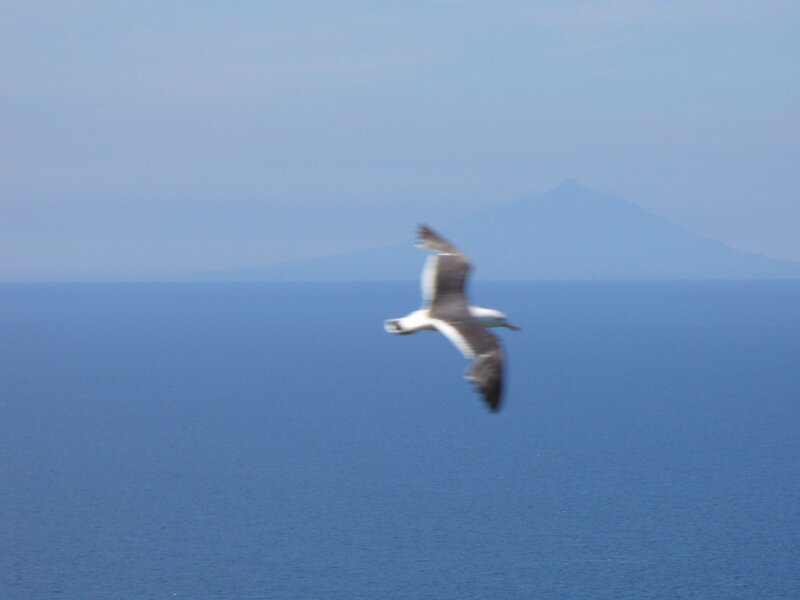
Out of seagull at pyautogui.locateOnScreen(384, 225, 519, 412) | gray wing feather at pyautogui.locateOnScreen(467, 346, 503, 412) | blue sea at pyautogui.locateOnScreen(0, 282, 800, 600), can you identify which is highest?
seagull at pyautogui.locateOnScreen(384, 225, 519, 412)

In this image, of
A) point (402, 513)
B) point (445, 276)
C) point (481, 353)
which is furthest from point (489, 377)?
point (402, 513)

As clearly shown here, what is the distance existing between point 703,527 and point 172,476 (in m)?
76.3

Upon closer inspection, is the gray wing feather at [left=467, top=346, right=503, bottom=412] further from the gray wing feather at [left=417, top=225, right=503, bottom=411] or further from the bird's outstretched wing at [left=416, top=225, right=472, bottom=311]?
the bird's outstretched wing at [left=416, top=225, right=472, bottom=311]

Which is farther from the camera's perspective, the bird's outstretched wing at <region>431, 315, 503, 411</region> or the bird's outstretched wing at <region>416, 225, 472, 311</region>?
the bird's outstretched wing at <region>416, 225, 472, 311</region>

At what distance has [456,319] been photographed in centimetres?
1970

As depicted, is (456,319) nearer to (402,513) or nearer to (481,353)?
(481,353)

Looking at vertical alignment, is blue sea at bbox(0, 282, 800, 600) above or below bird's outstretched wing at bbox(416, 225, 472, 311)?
below

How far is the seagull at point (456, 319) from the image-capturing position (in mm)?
16578

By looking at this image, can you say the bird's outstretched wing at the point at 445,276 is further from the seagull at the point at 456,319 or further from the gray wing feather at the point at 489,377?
the gray wing feather at the point at 489,377

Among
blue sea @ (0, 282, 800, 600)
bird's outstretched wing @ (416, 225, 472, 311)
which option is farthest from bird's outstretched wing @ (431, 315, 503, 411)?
blue sea @ (0, 282, 800, 600)

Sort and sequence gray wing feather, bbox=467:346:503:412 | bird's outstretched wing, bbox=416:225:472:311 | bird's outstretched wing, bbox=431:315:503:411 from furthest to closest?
bird's outstretched wing, bbox=416:225:472:311
bird's outstretched wing, bbox=431:315:503:411
gray wing feather, bbox=467:346:503:412

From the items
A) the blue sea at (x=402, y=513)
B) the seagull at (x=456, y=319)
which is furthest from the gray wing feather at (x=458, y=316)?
the blue sea at (x=402, y=513)

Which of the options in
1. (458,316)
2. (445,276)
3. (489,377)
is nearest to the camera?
(489,377)

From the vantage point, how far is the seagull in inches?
653
